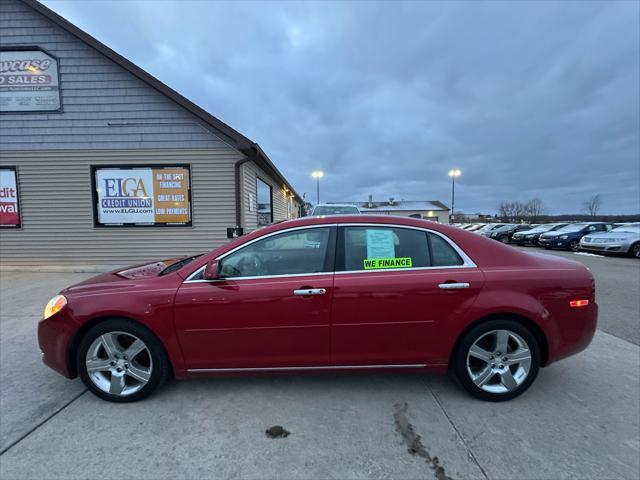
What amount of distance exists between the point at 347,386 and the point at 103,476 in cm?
184

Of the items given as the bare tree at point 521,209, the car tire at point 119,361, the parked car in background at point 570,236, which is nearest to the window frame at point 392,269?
the car tire at point 119,361

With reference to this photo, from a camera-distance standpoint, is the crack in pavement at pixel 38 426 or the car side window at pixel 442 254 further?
the car side window at pixel 442 254

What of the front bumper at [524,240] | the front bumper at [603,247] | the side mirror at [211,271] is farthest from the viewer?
the front bumper at [524,240]

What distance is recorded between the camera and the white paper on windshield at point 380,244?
8.63 ft

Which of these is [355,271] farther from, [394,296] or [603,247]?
[603,247]

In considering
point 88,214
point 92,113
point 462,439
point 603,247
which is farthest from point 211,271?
point 603,247

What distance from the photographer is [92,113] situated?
8.02 m

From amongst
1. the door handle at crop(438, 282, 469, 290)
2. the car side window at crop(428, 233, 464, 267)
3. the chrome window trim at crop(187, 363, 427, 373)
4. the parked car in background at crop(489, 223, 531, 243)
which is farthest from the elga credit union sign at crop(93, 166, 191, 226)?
the parked car in background at crop(489, 223, 531, 243)

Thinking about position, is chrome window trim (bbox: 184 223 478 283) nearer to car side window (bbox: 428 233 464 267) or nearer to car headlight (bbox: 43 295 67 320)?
car side window (bbox: 428 233 464 267)

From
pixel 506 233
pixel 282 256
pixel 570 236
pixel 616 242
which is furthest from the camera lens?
pixel 506 233

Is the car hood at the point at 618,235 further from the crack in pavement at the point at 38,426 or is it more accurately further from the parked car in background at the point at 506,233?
the crack in pavement at the point at 38,426

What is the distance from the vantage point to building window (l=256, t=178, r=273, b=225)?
1053 cm

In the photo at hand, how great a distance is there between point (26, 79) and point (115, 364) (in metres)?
9.38

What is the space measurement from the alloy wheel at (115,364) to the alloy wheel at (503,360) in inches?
108
